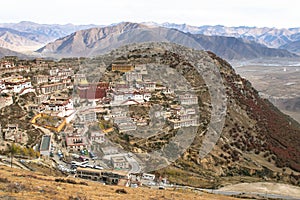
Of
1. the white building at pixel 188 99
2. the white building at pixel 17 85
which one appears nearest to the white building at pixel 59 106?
the white building at pixel 17 85

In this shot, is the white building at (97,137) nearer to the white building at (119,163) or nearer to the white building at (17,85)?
the white building at (119,163)

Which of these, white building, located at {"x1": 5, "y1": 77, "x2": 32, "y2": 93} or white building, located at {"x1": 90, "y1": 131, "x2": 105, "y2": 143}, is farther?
white building, located at {"x1": 5, "y1": 77, "x2": 32, "y2": 93}

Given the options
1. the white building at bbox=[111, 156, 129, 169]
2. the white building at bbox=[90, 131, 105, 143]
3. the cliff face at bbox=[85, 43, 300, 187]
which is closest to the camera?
the white building at bbox=[111, 156, 129, 169]

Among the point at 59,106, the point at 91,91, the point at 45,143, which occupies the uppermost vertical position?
→ the point at 91,91

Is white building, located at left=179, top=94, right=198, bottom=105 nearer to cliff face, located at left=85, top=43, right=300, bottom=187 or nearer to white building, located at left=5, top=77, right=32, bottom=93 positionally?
cliff face, located at left=85, top=43, right=300, bottom=187

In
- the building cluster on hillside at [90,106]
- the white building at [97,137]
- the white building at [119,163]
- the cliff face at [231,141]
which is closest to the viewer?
the white building at [119,163]

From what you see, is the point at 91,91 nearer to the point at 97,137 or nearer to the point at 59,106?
the point at 59,106

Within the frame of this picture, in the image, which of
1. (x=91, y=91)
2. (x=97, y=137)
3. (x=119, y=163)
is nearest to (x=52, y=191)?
(x=119, y=163)

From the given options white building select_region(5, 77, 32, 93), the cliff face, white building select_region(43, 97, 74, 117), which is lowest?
the cliff face

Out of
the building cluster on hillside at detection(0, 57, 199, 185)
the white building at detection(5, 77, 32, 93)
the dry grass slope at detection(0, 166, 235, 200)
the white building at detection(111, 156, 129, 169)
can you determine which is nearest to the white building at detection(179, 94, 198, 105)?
the building cluster on hillside at detection(0, 57, 199, 185)

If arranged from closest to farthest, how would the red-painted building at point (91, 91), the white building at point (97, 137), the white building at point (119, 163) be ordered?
the white building at point (119, 163)
the white building at point (97, 137)
the red-painted building at point (91, 91)

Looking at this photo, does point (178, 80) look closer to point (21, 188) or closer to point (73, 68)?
point (73, 68)
